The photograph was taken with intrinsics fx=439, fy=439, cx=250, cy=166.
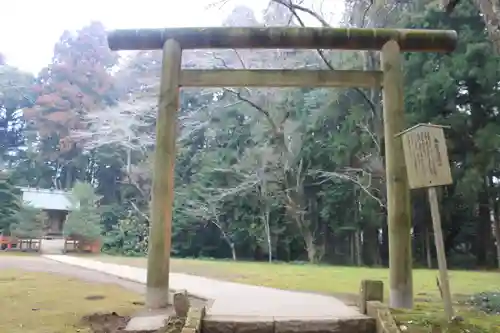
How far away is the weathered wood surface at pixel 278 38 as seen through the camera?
16.6 ft

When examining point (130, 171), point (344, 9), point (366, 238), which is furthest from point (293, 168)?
point (130, 171)

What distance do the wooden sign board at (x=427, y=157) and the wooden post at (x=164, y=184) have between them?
251 cm

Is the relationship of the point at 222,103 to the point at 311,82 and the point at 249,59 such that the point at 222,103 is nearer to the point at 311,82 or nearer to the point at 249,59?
the point at 249,59

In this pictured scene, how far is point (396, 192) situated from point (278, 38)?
2199mm

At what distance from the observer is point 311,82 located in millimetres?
5129

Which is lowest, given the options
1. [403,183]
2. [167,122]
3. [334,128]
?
[403,183]

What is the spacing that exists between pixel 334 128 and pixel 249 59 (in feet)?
14.1

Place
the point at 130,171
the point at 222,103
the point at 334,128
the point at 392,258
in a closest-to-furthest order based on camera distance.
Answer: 1. the point at 392,258
2. the point at 334,128
3. the point at 222,103
4. the point at 130,171

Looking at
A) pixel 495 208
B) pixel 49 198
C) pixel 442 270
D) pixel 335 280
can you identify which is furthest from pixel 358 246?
pixel 49 198

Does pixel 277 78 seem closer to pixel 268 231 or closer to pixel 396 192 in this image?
pixel 396 192

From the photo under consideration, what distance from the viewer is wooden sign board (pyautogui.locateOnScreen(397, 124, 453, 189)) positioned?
150 inches

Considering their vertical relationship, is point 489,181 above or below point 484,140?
below

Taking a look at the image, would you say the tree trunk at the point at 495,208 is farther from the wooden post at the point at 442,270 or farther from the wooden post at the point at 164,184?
the wooden post at the point at 164,184

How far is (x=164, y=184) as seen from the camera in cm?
484
